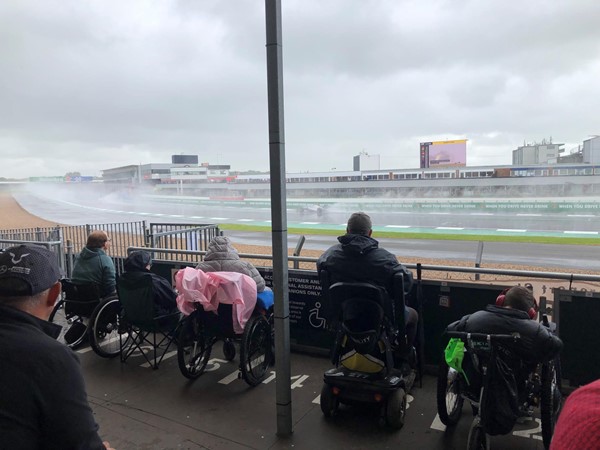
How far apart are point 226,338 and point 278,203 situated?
1.89 metres

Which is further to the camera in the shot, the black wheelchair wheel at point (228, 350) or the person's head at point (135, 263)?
the black wheelchair wheel at point (228, 350)

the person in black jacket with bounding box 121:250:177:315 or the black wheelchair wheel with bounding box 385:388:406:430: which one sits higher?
the person in black jacket with bounding box 121:250:177:315

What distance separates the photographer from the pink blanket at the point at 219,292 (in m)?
4.06

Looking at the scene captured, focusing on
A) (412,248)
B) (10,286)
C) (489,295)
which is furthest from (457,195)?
(10,286)

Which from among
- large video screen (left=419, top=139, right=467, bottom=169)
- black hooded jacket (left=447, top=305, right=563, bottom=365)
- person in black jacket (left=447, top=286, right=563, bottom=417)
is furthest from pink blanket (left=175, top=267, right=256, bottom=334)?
large video screen (left=419, top=139, right=467, bottom=169)

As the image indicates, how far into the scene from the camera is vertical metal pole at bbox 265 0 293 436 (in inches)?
115

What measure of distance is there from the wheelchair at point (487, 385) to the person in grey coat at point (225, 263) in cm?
206

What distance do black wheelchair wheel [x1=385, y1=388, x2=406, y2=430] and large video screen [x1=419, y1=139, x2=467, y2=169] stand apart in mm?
28395

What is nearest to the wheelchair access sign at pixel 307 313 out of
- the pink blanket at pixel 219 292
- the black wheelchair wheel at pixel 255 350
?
the black wheelchair wheel at pixel 255 350

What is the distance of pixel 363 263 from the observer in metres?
3.41

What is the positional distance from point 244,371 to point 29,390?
9.37ft

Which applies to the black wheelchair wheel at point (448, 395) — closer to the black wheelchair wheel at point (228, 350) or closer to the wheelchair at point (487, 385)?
the wheelchair at point (487, 385)

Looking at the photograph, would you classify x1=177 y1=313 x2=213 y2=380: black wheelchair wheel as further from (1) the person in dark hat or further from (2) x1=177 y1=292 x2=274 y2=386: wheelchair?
(1) the person in dark hat

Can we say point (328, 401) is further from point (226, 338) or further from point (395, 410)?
point (226, 338)
